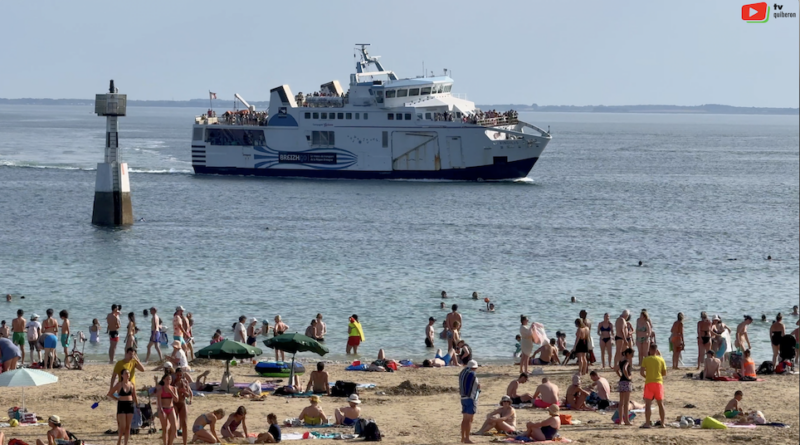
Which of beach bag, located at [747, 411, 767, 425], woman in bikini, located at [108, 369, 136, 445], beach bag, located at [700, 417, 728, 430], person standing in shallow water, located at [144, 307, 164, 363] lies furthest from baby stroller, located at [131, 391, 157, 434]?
beach bag, located at [747, 411, 767, 425]

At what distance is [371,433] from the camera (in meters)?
16.6

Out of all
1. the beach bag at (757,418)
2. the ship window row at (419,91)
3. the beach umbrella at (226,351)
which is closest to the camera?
the beach bag at (757,418)

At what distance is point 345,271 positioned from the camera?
39.8 metres

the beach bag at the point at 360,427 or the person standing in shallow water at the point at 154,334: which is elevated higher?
the person standing in shallow water at the point at 154,334

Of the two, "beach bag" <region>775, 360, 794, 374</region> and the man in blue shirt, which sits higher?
the man in blue shirt

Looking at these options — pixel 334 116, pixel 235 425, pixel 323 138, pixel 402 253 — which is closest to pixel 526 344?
pixel 235 425

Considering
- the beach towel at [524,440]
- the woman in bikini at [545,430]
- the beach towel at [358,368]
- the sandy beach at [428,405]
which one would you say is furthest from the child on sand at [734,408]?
the beach towel at [358,368]

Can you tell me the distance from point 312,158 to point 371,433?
187 ft

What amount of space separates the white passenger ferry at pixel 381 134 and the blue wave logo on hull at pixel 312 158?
0.22ft

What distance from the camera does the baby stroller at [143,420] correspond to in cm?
1705

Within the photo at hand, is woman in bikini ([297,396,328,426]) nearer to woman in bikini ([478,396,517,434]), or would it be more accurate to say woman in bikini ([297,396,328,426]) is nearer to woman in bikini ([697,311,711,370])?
woman in bikini ([478,396,517,434])

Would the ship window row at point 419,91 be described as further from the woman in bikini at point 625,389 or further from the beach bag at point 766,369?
the woman in bikini at point 625,389

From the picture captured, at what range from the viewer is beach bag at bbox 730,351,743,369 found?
71.9 ft

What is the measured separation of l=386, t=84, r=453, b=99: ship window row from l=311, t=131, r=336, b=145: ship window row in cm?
499
